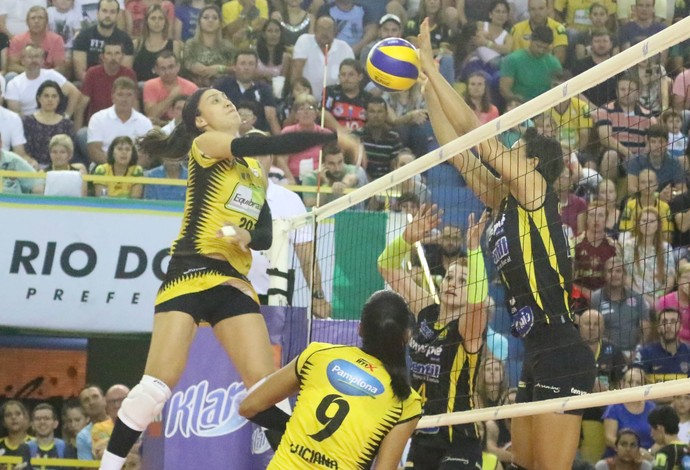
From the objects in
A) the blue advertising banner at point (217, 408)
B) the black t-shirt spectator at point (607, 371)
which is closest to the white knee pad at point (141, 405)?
the blue advertising banner at point (217, 408)

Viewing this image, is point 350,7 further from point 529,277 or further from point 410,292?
point 529,277

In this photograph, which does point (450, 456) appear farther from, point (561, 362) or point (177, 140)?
point (177, 140)

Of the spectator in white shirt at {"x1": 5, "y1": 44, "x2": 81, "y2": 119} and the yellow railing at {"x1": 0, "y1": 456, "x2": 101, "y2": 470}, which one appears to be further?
the spectator in white shirt at {"x1": 5, "y1": 44, "x2": 81, "y2": 119}

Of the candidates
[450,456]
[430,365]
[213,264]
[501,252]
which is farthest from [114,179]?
[501,252]

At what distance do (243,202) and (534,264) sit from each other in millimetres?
1793

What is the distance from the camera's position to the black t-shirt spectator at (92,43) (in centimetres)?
1436

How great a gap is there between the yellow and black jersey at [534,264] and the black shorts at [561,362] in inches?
2.7

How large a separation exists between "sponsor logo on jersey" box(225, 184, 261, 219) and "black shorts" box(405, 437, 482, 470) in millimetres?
1787

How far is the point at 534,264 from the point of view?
6379 mm

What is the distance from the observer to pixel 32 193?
39.0 feet

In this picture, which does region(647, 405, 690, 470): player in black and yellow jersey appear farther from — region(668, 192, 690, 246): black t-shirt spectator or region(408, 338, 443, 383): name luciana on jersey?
region(408, 338, 443, 383): name luciana on jersey

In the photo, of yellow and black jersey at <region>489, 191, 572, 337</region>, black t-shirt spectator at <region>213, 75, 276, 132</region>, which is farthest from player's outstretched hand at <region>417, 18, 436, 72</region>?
black t-shirt spectator at <region>213, 75, 276, 132</region>

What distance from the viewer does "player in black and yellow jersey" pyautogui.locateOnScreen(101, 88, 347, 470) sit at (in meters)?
6.71

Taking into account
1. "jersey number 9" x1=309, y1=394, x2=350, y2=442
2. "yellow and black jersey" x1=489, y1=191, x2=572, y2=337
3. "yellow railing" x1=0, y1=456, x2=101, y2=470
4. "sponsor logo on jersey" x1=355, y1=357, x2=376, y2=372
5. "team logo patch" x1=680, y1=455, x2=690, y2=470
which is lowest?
"yellow railing" x1=0, y1=456, x2=101, y2=470
